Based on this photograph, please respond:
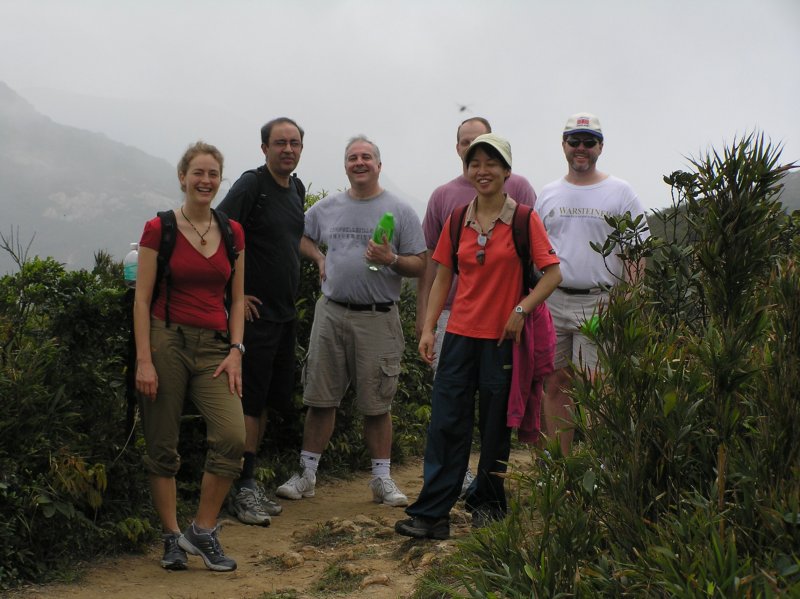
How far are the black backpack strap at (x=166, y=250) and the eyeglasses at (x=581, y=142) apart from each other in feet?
8.45

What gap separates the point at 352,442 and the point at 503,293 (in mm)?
3235

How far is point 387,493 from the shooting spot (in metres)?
7.03

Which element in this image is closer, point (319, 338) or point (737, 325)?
point (737, 325)

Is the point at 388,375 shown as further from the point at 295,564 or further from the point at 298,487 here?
the point at 295,564

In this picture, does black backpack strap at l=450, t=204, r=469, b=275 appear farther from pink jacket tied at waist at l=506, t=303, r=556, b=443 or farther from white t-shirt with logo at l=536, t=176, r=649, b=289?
white t-shirt with logo at l=536, t=176, r=649, b=289

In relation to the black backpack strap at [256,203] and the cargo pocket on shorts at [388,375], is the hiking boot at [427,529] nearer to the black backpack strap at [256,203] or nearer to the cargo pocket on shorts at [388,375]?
the cargo pocket on shorts at [388,375]

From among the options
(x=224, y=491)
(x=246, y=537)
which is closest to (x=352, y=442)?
(x=246, y=537)

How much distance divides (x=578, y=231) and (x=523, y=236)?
1016 millimetres

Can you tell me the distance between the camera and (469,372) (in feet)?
18.2

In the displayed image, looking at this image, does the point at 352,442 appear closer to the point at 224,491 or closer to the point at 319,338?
the point at 319,338

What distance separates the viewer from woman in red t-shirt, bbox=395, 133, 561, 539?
545 cm

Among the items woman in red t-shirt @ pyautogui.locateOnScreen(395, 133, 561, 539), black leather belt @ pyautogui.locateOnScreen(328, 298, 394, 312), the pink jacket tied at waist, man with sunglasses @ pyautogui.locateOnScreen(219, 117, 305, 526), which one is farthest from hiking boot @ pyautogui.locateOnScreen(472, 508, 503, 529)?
black leather belt @ pyautogui.locateOnScreen(328, 298, 394, 312)

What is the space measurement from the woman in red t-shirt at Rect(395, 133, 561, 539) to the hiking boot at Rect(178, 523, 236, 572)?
98cm

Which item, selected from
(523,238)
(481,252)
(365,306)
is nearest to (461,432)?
(481,252)
